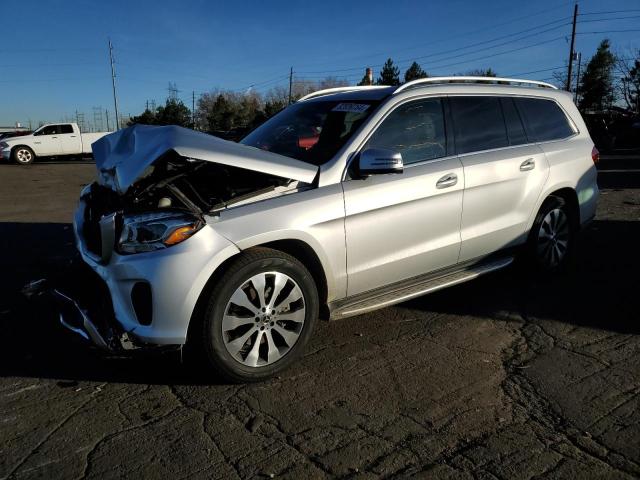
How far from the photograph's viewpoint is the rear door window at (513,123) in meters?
4.75

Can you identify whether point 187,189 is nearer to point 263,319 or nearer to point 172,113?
point 263,319

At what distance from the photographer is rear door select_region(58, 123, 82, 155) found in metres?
24.6

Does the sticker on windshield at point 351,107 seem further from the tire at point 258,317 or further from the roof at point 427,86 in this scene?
the tire at point 258,317

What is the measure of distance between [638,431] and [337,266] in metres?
1.91

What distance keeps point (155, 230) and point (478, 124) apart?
9.52 ft

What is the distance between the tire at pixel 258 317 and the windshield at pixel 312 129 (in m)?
0.89

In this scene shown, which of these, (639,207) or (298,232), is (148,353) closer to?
(298,232)

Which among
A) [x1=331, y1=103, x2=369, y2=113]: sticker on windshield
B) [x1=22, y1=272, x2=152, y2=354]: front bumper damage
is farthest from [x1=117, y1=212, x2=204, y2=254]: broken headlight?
[x1=331, y1=103, x2=369, y2=113]: sticker on windshield

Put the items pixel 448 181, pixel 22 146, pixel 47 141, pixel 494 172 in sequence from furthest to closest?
pixel 47 141 → pixel 22 146 → pixel 494 172 → pixel 448 181

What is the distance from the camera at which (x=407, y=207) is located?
12.5ft

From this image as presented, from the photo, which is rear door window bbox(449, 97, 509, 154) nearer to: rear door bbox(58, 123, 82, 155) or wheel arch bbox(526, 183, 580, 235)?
wheel arch bbox(526, 183, 580, 235)

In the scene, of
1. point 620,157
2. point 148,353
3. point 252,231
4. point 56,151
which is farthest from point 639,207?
point 56,151

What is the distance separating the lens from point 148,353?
2992mm

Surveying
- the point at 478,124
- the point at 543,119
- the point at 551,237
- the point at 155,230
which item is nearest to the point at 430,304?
the point at 551,237
